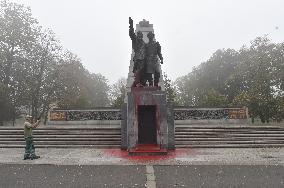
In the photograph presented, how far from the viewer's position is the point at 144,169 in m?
11.1

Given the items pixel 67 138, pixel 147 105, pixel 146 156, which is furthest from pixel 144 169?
pixel 67 138

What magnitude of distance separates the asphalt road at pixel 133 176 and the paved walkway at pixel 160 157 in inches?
34.2

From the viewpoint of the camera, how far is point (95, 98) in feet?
220

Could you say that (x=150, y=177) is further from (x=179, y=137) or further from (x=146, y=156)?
(x=179, y=137)

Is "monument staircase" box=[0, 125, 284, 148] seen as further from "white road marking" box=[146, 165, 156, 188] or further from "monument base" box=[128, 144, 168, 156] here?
"white road marking" box=[146, 165, 156, 188]

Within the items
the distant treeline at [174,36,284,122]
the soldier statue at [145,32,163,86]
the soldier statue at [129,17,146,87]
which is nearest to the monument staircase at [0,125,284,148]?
the soldier statue at [129,17,146,87]

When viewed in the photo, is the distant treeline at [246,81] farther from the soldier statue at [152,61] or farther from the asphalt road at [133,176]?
the asphalt road at [133,176]

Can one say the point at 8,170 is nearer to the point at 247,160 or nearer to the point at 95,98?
the point at 247,160

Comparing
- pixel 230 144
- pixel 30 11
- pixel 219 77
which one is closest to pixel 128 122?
pixel 230 144

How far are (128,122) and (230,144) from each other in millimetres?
5527

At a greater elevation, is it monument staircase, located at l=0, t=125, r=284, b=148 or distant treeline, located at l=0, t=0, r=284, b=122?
distant treeline, located at l=0, t=0, r=284, b=122

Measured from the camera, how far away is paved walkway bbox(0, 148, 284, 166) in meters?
12.5

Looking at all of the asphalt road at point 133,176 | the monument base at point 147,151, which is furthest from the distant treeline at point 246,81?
the asphalt road at point 133,176

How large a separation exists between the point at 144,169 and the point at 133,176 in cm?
118
